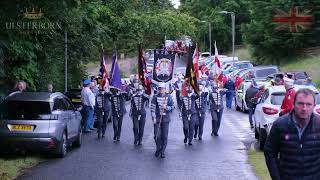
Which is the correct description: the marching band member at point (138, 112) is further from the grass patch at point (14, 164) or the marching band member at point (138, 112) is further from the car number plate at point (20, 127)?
the car number plate at point (20, 127)

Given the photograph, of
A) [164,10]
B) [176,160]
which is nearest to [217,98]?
[176,160]

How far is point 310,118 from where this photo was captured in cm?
617

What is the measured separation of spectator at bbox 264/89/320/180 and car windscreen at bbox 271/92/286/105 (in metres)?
9.89

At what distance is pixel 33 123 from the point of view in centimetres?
1412

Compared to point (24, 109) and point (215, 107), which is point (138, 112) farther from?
point (24, 109)

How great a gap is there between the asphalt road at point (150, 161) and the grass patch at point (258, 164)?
149 mm

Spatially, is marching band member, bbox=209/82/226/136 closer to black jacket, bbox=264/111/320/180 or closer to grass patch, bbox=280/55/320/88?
black jacket, bbox=264/111/320/180

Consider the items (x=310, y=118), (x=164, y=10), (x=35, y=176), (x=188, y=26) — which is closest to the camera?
(x=310, y=118)

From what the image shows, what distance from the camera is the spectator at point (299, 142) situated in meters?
6.12

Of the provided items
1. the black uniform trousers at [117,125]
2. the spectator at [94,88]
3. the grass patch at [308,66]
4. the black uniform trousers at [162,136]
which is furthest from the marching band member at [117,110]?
the grass patch at [308,66]

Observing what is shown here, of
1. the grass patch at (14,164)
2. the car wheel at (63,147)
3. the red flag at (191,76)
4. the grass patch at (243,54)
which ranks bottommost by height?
the grass patch at (14,164)

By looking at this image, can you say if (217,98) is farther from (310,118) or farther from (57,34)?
(310,118)

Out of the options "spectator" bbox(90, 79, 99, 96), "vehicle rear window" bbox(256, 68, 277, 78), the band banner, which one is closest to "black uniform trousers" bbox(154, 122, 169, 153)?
the band banner

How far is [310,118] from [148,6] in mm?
31543
